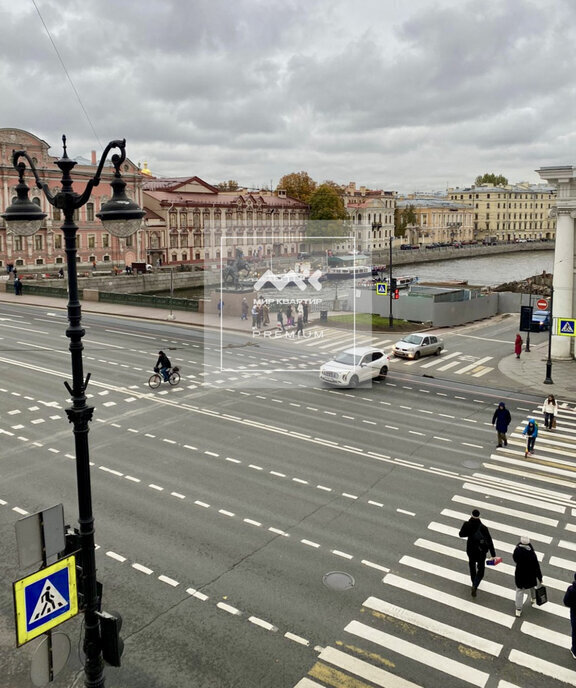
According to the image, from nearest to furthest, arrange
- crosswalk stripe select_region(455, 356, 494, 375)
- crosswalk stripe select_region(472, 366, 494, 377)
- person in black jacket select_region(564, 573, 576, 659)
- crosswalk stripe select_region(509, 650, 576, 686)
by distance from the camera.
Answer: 1. crosswalk stripe select_region(509, 650, 576, 686)
2. person in black jacket select_region(564, 573, 576, 659)
3. crosswalk stripe select_region(472, 366, 494, 377)
4. crosswalk stripe select_region(455, 356, 494, 375)

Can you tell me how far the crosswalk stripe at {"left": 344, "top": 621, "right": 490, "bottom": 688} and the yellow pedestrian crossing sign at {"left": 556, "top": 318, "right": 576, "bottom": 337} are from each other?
2357 centimetres

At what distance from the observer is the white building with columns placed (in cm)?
3108

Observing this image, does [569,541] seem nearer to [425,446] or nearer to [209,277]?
[425,446]

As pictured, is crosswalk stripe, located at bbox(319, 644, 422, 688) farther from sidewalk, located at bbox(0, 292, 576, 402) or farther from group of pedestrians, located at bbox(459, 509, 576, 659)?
sidewalk, located at bbox(0, 292, 576, 402)

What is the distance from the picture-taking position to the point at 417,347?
33.6 meters

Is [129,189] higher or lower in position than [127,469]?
higher

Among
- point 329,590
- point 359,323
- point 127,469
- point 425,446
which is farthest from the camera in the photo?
point 359,323

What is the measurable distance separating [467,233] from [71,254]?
20359 cm

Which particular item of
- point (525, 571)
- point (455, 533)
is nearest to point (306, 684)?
point (525, 571)

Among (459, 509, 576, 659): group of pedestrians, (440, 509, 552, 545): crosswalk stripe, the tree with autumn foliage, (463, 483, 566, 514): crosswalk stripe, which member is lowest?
(440, 509, 552, 545): crosswalk stripe

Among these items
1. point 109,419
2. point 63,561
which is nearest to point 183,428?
point 109,419

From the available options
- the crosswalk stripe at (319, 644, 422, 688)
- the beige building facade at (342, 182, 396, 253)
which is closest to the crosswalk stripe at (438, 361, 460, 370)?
the crosswalk stripe at (319, 644, 422, 688)

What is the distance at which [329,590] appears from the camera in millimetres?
11312

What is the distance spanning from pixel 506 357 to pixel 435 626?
26.2 metres
